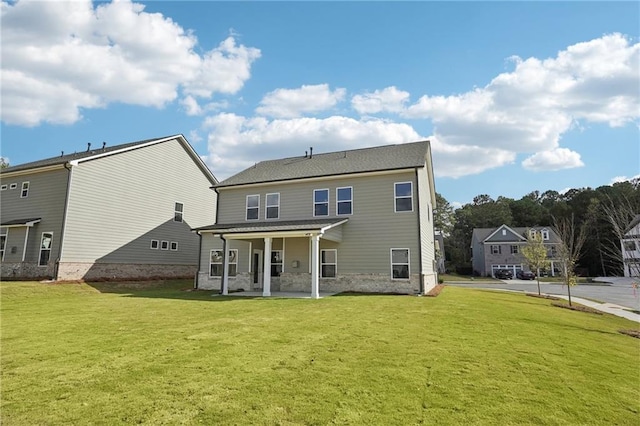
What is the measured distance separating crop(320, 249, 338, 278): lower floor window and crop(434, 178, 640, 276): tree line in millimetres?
41684

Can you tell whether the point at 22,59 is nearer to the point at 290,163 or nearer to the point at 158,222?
the point at 158,222

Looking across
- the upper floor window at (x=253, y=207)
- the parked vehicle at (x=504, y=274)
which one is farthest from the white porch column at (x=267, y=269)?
the parked vehicle at (x=504, y=274)

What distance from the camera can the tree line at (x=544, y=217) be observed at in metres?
51.1

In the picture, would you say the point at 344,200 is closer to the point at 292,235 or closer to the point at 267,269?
the point at 292,235

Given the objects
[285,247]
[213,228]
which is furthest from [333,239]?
[213,228]

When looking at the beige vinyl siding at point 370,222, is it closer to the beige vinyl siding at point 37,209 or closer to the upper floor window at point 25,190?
the beige vinyl siding at point 37,209

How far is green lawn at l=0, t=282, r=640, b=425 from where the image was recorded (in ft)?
12.4

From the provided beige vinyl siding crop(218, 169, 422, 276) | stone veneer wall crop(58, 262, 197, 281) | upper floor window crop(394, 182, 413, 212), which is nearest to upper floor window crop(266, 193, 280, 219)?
beige vinyl siding crop(218, 169, 422, 276)

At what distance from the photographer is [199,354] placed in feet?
19.1

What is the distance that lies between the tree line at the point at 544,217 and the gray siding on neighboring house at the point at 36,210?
53329mm

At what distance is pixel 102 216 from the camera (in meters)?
20.2

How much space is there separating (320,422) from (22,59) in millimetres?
19790

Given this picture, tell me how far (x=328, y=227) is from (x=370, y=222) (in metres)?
2.97

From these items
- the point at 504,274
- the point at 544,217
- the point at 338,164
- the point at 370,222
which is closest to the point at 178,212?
the point at 338,164
